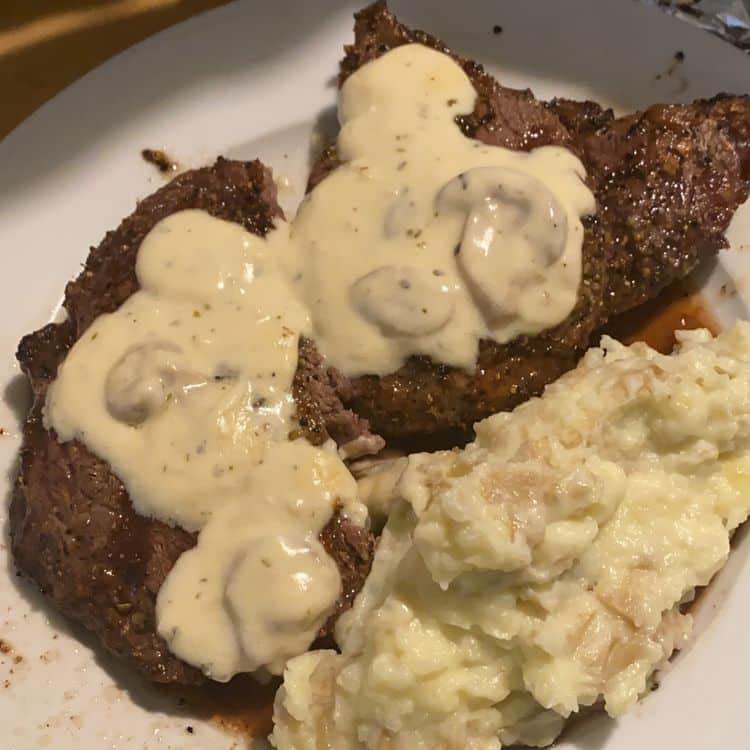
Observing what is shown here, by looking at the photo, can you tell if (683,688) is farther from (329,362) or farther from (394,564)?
(329,362)

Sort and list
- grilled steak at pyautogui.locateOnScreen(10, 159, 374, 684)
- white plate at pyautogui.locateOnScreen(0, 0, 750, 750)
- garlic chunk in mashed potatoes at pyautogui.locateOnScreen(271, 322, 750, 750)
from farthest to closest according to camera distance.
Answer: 1. white plate at pyautogui.locateOnScreen(0, 0, 750, 750)
2. grilled steak at pyautogui.locateOnScreen(10, 159, 374, 684)
3. garlic chunk in mashed potatoes at pyautogui.locateOnScreen(271, 322, 750, 750)

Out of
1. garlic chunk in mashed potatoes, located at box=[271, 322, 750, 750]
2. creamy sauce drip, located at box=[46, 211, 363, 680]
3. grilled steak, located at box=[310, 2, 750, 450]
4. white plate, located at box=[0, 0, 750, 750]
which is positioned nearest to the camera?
garlic chunk in mashed potatoes, located at box=[271, 322, 750, 750]

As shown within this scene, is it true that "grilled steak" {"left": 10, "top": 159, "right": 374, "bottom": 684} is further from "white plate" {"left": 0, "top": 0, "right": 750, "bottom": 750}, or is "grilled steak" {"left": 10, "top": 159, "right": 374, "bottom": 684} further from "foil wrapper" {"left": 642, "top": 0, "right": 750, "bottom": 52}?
"foil wrapper" {"left": 642, "top": 0, "right": 750, "bottom": 52}

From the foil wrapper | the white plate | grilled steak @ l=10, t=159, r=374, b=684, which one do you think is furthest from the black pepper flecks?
the foil wrapper

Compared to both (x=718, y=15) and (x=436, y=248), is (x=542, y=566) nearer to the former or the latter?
(x=436, y=248)

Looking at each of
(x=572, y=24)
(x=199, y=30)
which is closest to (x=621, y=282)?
(x=572, y=24)

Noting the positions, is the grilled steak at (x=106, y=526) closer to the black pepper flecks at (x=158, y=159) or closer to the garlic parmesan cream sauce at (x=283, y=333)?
the garlic parmesan cream sauce at (x=283, y=333)
